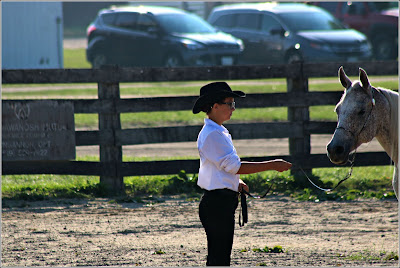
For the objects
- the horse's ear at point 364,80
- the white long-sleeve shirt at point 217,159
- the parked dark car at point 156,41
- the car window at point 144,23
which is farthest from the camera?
the car window at point 144,23

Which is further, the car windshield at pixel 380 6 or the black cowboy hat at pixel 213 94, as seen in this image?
the car windshield at pixel 380 6

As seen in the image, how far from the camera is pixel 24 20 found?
2370 centimetres

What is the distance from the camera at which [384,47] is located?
2305 cm

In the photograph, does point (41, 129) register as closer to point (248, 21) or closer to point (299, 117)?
point (299, 117)

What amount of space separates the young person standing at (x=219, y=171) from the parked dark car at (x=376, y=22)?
19518 mm

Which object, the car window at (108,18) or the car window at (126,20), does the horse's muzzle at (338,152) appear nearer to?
the car window at (126,20)

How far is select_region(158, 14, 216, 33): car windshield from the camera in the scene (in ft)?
67.0

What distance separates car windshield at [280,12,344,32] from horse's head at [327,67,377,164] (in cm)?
1606

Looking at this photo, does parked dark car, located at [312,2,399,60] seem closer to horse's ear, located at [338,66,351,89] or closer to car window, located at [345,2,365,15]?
car window, located at [345,2,365,15]

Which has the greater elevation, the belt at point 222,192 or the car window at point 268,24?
the car window at point 268,24

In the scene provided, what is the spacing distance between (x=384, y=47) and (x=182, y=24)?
7282mm

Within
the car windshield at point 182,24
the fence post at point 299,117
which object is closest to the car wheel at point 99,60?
the car windshield at point 182,24

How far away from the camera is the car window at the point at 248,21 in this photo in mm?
21837

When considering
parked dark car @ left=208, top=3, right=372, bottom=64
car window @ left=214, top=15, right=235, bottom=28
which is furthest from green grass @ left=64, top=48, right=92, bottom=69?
parked dark car @ left=208, top=3, right=372, bottom=64
